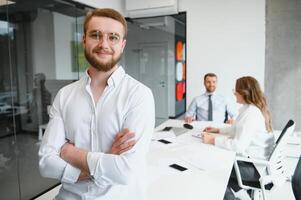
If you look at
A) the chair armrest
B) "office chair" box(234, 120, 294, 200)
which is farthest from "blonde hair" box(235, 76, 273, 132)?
the chair armrest

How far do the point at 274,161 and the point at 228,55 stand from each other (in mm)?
2266

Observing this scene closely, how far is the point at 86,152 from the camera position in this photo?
1.08 metres

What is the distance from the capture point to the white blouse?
2.13 m

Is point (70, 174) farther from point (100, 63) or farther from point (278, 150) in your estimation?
point (278, 150)

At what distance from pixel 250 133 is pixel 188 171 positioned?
750 millimetres

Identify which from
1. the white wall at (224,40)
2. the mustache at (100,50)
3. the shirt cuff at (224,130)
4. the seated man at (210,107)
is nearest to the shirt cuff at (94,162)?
the mustache at (100,50)

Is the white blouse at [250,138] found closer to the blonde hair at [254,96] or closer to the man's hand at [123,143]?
the blonde hair at [254,96]

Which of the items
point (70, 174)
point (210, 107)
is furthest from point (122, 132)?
point (210, 107)

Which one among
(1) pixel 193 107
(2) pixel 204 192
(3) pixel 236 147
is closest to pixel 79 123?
(2) pixel 204 192

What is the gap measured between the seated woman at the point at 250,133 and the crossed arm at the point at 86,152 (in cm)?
137

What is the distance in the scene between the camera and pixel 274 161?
2.11 m

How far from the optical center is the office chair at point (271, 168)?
206 cm

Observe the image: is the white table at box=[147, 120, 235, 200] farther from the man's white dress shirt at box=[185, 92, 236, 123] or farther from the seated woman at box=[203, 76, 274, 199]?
the man's white dress shirt at box=[185, 92, 236, 123]

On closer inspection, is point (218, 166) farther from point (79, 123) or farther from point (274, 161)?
point (79, 123)
